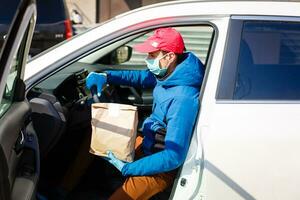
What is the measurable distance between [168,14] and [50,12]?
6.05 meters

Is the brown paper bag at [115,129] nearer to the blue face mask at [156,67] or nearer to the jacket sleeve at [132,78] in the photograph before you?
the blue face mask at [156,67]

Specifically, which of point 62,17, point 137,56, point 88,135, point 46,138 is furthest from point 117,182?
point 62,17

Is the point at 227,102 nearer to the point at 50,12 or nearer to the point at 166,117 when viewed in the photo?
the point at 166,117

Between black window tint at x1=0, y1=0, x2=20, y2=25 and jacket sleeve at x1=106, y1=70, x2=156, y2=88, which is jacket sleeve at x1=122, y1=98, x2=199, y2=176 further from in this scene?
black window tint at x1=0, y1=0, x2=20, y2=25

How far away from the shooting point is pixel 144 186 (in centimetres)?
292

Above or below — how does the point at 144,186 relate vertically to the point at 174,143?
below

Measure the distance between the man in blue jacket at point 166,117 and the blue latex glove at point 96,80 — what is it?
0.42 meters

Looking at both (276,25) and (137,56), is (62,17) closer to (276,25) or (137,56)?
(137,56)

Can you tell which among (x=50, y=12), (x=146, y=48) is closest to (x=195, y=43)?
(x=50, y=12)

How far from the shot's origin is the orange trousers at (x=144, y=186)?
293 cm

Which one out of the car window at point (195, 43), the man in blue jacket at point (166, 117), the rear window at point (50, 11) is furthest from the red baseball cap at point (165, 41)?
the rear window at point (50, 11)

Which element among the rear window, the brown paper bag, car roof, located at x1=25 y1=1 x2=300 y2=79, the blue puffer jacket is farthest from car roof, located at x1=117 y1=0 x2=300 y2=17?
the rear window

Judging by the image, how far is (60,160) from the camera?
12.0ft

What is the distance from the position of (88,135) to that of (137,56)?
287 centimetres
